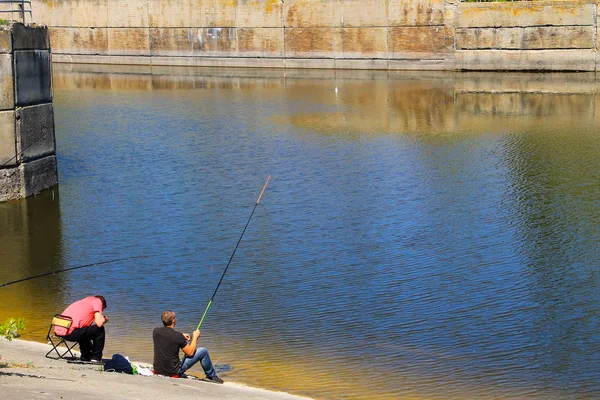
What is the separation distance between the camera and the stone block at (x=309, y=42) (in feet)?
169

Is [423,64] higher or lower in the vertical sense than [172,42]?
lower

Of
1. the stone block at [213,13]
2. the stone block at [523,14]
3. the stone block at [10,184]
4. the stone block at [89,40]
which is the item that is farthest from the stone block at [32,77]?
the stone block at [89,40]

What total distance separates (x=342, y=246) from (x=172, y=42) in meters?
41.6

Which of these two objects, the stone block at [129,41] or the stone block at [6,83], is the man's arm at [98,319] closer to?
the stone block at [6,83]

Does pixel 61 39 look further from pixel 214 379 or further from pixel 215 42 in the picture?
pixel 214 379

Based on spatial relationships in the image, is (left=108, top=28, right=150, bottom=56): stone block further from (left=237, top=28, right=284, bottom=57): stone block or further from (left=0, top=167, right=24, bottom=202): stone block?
(left=0, top=167, right=24, bottom=202): stone block

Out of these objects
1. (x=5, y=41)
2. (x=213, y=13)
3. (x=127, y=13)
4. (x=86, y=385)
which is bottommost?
(x=86, y=385)

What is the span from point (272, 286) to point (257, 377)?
3.63 m

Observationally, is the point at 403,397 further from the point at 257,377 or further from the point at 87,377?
the point at 87,377

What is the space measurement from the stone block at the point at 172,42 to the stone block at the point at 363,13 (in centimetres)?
967

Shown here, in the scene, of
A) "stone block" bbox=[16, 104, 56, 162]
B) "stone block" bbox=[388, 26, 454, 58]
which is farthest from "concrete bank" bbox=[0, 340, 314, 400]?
"stone block" bbox=[388, 26, 454, 58]

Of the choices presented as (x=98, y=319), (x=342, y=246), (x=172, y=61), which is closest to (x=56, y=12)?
(x=172, y=61)

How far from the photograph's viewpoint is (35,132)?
20656mm

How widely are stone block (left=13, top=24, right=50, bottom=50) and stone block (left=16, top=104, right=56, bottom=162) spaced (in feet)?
4.25
